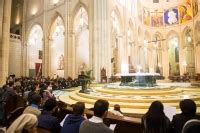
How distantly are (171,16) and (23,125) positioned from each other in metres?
35.8

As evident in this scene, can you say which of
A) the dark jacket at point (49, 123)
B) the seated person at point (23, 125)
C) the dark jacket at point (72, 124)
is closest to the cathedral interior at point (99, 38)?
the dark jacket at point (49, 123)

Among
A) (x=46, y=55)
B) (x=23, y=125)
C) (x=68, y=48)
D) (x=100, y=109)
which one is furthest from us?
(x=46, y=55)

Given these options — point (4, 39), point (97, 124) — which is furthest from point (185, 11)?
point (97, 124)

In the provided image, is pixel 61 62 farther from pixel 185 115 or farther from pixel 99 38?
pixel 185 115

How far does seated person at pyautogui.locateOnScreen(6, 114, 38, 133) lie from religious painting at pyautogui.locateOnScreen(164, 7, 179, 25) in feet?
114

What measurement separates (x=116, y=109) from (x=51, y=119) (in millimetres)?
1959

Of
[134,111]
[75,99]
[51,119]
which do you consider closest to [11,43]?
[75,99]

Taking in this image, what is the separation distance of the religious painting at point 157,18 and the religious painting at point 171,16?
85 centimetres

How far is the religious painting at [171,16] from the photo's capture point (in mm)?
33266

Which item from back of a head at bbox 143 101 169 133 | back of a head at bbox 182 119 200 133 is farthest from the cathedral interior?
back of a head at bbox 182 119 200 133

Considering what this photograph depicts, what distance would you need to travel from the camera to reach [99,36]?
753 inches

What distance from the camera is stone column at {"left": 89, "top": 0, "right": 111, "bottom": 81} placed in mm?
18953

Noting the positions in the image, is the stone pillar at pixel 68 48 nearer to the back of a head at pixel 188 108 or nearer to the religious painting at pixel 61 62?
the religious painting at pixel 61 62

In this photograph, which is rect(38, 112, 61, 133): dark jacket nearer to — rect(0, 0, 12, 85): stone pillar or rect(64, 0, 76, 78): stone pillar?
rect(0, 0, 12, 85): stone pillar
